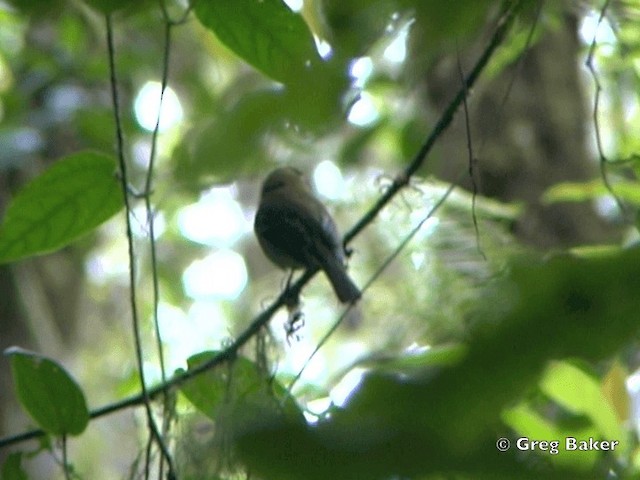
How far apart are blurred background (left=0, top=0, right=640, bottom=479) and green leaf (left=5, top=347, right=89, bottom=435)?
352mm

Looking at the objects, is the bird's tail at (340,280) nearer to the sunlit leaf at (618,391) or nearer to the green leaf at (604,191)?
the green leaf at (604,191)

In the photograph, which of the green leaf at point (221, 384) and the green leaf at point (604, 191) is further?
the green leaf at point (604, 191)

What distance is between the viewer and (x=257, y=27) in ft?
3.16

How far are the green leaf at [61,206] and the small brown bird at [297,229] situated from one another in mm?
1300

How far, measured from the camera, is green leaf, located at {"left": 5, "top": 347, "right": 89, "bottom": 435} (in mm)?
1441

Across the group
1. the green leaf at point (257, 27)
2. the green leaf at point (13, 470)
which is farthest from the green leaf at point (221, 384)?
the green leaf at point (257, 27)

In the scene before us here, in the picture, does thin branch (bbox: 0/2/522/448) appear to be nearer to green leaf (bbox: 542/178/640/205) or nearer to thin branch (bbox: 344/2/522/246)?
thin branch (bbox: 344/2/522/246)

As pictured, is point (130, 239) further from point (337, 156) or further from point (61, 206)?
point (337, 156)

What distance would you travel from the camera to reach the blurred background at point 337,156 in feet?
1.50

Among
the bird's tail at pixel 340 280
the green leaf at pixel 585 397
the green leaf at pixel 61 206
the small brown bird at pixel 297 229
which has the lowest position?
the green leaf at pixel 585 397

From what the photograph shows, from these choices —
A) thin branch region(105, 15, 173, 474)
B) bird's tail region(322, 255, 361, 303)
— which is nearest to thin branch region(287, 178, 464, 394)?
thin branch region(105, 15, 173, 474)

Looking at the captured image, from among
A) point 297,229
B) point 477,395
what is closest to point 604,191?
point 297,229

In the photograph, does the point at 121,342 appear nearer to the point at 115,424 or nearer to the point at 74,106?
the point at 115,424

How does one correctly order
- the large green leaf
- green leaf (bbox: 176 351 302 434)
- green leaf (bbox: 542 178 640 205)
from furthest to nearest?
green leaf (bbox: 542 178 640 205)
green leaf (bbox: 176 351 302 434)
the large green leaf
